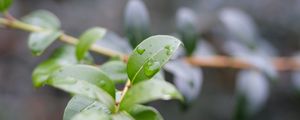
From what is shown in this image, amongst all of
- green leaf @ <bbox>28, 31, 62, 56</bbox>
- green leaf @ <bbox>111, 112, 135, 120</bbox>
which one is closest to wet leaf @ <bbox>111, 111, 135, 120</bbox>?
green leaf @ <bbox>111, 112, 135, 120</bbox>

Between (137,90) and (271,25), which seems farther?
(271,25)

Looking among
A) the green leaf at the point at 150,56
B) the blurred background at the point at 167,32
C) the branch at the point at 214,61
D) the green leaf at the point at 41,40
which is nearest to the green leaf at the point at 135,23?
the branch at the point at 214,61

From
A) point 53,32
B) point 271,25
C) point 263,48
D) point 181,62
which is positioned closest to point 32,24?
point 53,32

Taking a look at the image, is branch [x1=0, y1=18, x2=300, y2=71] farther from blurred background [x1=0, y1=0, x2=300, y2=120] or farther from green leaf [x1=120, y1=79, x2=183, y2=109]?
blurred background [x1=0, y1=0, x2=300, y2=120]

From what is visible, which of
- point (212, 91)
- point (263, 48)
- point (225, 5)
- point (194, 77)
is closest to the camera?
point (194, 77)

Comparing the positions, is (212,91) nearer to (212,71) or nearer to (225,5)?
(212,71)
